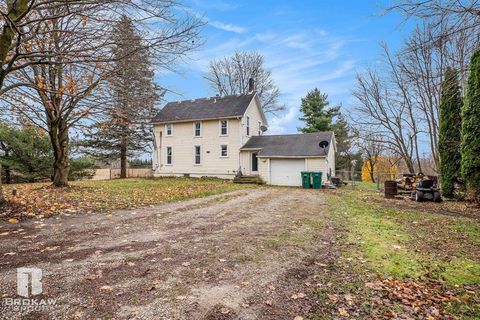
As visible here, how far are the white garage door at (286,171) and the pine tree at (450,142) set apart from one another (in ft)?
28.9

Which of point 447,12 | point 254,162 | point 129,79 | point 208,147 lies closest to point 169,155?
point 208,147

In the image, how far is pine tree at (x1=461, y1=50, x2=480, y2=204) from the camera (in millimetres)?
10188

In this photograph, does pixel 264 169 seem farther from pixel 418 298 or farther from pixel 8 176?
pixel 8 176

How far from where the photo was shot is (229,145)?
2283 cm

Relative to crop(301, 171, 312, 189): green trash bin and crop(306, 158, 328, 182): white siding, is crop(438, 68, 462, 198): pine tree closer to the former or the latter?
crop(306, 158, 328, 182): white siding

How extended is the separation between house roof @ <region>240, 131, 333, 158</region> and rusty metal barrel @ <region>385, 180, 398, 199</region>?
20.3 feet

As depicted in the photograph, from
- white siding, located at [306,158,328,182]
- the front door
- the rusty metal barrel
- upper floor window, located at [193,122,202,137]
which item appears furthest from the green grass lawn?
upper floor window, located at [193,122,202,137]

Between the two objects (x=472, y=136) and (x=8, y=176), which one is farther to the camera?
(x=8, y=176)

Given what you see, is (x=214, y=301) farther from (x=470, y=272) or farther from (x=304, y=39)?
(x=304, y=39)

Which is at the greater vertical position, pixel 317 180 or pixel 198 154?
pixel 198 154

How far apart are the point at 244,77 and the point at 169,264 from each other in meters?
30.9

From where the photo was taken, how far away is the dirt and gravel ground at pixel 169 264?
2.85m

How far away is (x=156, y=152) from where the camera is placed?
25984 mm

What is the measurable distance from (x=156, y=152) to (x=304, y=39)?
18.6 meters
